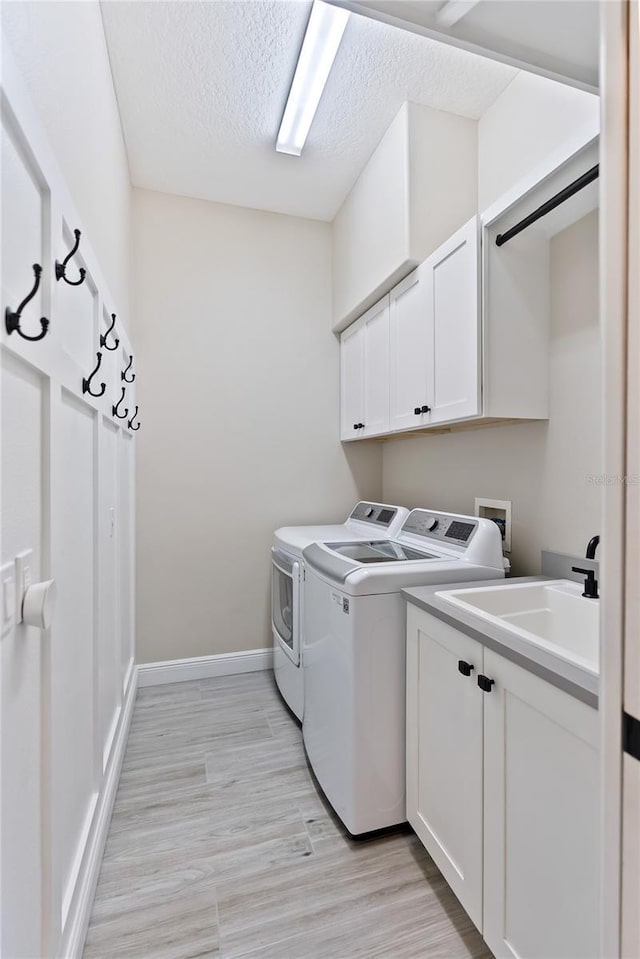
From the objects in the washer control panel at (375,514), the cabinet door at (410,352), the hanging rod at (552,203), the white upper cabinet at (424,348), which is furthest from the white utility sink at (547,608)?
the hanging rod at (552,203)

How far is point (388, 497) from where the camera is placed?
120 inches

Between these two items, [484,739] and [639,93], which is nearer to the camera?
[639,93]

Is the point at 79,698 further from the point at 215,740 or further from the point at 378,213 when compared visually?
the point at 378,213

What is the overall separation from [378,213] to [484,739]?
2.35 meters

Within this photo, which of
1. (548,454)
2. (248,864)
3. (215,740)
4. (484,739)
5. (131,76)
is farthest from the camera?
(215,740)

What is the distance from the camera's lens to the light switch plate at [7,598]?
27.5 inches

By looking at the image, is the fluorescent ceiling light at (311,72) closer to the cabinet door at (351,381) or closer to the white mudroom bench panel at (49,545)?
the cabinet door at (351,381)

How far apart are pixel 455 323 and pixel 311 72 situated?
3.90 feet

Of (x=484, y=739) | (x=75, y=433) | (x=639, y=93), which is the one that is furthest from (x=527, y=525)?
(x=75, y=433)

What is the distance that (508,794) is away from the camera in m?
1.04

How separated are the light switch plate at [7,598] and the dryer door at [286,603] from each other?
1452mm

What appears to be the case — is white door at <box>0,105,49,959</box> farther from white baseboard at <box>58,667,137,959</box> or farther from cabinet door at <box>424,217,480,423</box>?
cabinet door at <box>424,217,480,423</box>

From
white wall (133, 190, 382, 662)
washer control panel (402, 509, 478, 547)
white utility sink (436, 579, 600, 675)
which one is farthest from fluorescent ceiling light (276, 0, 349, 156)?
white utility sink (436, 579, 600, 675)

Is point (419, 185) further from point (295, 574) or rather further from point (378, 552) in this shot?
point (295, 574)
